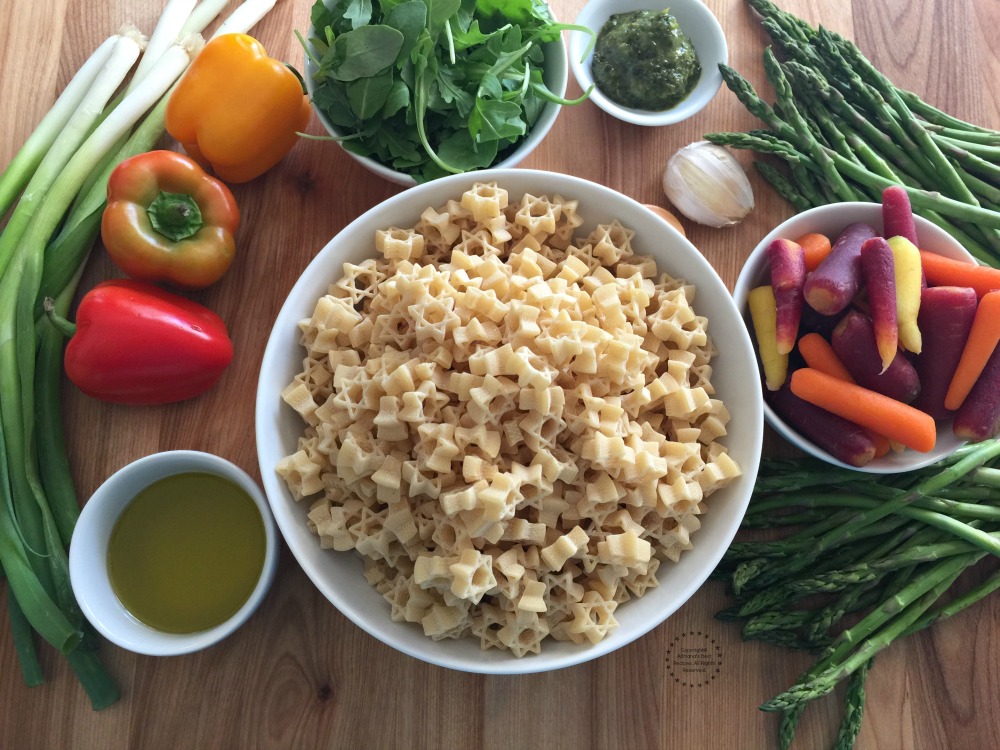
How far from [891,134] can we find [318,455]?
1.54 m

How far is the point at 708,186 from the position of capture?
167 centimetres

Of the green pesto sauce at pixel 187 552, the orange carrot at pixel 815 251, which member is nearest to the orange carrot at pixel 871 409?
the orange carrot at pixel 815 251

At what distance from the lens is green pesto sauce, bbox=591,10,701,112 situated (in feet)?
5.56

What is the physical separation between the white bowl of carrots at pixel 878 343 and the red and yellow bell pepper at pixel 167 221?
3.82 feet

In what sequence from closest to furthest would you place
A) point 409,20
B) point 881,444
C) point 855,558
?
point 409,20 < point 881,444 < point 855,558

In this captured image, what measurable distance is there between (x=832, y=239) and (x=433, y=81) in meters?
0.96

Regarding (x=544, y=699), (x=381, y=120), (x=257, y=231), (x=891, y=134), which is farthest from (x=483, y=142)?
(x=544, y=699)

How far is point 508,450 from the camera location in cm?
126

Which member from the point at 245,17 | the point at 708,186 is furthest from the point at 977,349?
the point at 245,17

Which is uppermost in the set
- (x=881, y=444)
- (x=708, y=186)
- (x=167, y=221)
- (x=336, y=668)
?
(x=708, y=186)

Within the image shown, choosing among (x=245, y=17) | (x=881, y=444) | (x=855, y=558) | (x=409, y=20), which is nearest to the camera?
(x=409, y=20)

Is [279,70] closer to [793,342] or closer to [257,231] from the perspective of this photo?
[257,231]

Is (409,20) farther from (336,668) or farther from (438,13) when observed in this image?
(336,668)

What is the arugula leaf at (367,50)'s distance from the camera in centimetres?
141
